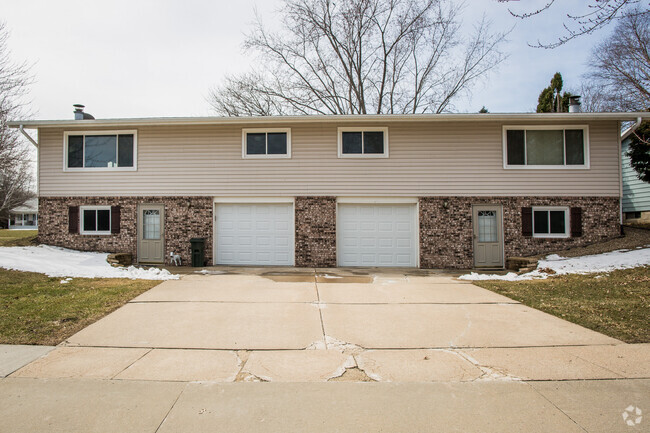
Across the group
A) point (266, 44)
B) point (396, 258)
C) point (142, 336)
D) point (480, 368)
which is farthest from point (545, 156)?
point (266, 44)

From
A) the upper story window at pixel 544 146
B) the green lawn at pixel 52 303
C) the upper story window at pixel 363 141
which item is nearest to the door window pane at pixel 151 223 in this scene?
the green lawn at pixel 52 303

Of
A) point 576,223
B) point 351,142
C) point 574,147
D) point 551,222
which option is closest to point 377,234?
point 351,142

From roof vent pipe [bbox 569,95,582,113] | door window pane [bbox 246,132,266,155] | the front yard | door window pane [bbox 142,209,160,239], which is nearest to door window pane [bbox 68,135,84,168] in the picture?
door window pane [bbox 142,209,160,239]

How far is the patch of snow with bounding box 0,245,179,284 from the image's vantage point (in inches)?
369

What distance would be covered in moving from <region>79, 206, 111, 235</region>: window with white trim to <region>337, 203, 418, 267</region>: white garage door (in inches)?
306

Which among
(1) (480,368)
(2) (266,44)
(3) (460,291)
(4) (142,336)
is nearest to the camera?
(1) (480,368)

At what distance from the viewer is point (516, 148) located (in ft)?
41.4

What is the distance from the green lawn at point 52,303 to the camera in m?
4.96

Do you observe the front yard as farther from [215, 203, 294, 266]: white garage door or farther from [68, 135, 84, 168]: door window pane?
[68, 135, 84, 168]: door window pane

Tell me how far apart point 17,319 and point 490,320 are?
6.88 metres

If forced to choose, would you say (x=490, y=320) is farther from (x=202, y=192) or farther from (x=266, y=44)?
(x=266, y=44)

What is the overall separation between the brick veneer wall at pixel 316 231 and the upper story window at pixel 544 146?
604cm

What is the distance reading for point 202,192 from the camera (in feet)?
41.7

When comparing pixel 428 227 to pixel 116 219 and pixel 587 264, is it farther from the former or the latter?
pixel 116 219
